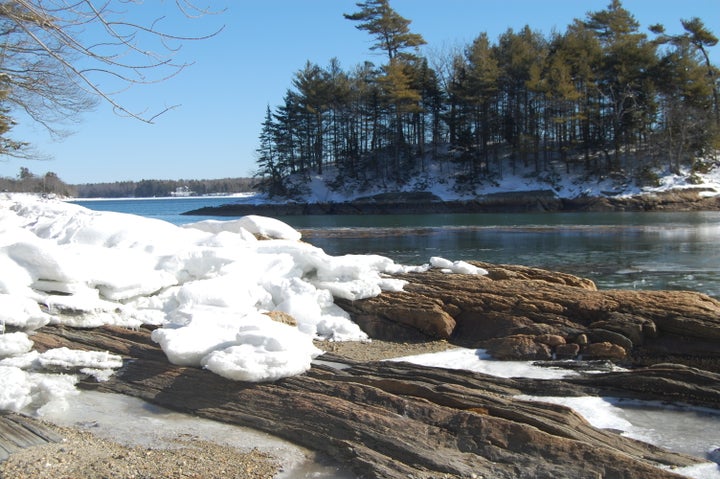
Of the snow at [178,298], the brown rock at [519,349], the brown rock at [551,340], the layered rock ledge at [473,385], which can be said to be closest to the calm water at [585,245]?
the layered rock ledge at [473,385]

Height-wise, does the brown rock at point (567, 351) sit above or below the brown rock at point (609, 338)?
below

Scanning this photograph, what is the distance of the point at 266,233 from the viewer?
11.4 metres

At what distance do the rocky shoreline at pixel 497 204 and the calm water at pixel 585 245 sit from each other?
7366mm

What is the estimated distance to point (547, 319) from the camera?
682 centimetres

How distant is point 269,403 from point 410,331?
10.6ft

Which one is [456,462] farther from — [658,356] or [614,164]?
[614,164]

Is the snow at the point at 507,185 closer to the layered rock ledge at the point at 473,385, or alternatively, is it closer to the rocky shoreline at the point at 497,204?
the rocky shoreline at the point at 497,204

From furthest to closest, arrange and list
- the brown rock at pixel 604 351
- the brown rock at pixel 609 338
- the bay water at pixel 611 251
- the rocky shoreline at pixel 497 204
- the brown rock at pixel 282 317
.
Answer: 1. the rocky shoreline at pixel 497 204
2. the brown rock at pixel 282 317
3. the brown rock at pixel 609 338
4. the brown rock at pixel 604 351
5. the bay water at pixel 611 251

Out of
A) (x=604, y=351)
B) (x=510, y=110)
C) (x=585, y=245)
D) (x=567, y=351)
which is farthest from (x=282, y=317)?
(x=510, y=110)

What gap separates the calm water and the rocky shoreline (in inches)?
290

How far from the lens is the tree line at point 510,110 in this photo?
4306 centimetres

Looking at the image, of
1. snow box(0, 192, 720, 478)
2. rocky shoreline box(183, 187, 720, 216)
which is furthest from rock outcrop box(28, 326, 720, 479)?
rocky shoreline box(183, 187, 720, 216)

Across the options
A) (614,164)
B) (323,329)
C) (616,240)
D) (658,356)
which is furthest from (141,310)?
(614,164)

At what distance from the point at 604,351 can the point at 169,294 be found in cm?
504
